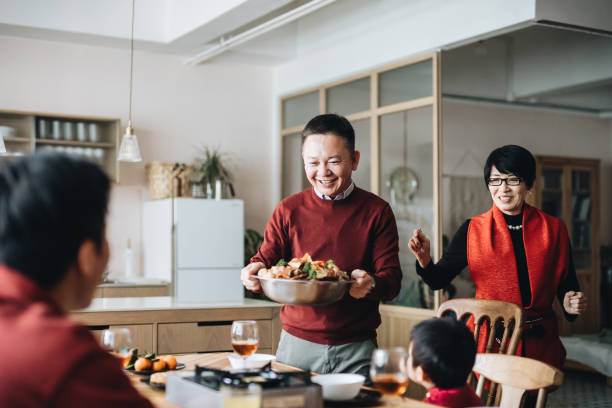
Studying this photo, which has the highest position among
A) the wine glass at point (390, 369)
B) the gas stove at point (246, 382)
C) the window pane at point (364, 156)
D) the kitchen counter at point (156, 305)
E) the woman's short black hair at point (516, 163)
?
the window pane at point (364, 156)

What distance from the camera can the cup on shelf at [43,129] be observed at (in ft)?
18.9

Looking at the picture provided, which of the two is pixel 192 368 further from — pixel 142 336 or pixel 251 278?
pixel 142 336

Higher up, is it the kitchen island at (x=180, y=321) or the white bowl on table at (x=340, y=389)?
the white bowl on table at (x=340, y=389)

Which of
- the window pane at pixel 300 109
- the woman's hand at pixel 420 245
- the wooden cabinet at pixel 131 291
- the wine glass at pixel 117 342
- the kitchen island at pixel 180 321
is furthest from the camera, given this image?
the window pane at pixel 300 109

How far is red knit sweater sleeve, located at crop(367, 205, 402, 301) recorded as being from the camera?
209cm

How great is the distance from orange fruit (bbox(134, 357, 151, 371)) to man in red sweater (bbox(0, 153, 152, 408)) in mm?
939

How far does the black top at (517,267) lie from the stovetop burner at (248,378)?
121 centimetres

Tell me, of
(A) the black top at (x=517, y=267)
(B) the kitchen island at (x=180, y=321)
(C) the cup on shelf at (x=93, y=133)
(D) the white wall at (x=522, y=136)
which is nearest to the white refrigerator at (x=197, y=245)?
(C) the cup on shelf at (x=93, y=133)

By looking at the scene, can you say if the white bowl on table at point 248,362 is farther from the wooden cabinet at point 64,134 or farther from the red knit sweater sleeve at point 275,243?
the wooden cabinet at point 64,134

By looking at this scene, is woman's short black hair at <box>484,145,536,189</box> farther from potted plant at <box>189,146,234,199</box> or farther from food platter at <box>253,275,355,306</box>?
potted plant at <box>189,146,234,199</box>

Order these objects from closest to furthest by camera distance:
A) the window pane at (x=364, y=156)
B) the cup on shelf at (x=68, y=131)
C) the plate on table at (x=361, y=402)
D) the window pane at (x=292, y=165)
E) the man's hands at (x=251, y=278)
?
the plate on table at (x=361, y=402) < the man's hands at (x=251, y=278) < the window pane at (x=364, y=156) < the cup on shelf at (x=68, y=131) < the window pane at (x=292, y=165)

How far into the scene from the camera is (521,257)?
103 inches

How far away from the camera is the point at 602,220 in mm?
8055

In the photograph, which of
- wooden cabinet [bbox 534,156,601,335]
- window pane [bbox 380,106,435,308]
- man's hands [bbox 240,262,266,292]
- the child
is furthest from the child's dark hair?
wooden cabinet [bbox 534,156,601,335]
